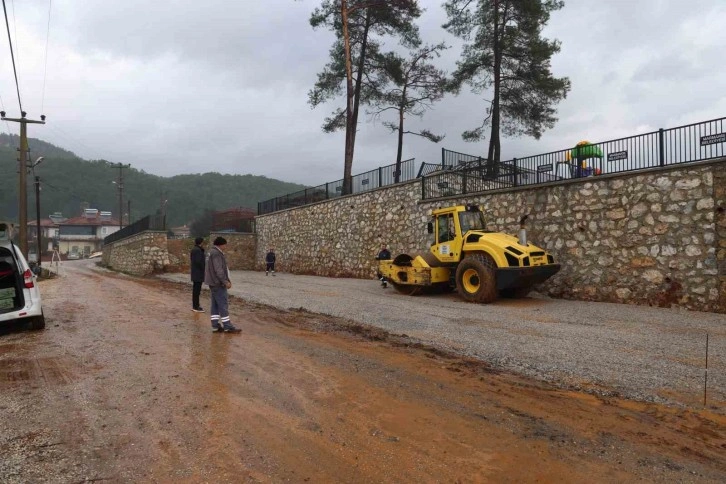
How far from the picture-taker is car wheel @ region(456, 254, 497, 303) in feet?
37.2

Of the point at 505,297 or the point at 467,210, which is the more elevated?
the point at 467,210

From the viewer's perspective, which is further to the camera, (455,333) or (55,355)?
(455,333)

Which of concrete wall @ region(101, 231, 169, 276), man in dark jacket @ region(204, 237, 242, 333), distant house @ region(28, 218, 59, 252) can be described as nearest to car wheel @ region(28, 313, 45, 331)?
man in dark jacket @ region(204, 237, 242, 333)

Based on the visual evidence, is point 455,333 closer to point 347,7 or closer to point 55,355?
point 55,355

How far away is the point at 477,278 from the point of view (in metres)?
11.9

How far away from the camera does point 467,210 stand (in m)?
12.9

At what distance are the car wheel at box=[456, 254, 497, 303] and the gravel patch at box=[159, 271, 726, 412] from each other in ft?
1.19

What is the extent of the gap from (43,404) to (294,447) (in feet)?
8.95

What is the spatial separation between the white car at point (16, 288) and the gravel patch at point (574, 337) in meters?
5.16

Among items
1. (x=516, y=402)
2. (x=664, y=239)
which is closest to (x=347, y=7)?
(x=664, y=239)

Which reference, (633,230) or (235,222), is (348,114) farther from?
(633,230)

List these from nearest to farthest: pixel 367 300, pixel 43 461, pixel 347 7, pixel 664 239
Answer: pixel 43 461
pixel 664 239
pixel 367 300
pixel 347 7

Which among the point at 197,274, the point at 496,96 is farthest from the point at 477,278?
the point at 496,96

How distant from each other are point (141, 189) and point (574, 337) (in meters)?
93.5
